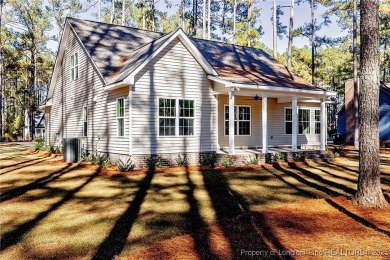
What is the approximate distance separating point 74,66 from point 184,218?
14.1 meters

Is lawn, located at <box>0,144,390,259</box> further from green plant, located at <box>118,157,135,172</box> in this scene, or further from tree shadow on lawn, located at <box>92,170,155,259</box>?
green plant, located at <box>118,157,135,172</box>

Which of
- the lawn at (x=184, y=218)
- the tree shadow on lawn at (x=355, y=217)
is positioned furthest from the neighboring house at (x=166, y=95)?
the tree shadow on lawn at (x=355, y=217)

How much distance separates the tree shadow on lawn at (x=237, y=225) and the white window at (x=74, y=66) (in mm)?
11736

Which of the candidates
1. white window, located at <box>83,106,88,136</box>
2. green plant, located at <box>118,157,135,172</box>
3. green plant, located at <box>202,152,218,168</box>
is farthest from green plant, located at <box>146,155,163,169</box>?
white window, located at <box>83,106,88,136</box>

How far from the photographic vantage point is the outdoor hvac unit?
47.0 ft

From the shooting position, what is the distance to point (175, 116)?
43.6 feet

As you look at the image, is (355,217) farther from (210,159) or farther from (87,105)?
(87,105)

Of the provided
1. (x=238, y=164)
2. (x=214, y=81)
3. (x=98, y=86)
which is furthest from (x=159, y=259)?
(x=98, y=86)

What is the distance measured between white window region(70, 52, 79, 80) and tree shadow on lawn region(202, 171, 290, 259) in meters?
11.7

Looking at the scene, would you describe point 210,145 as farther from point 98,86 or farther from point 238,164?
point 98,86

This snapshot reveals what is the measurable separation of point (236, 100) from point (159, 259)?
44.4ft

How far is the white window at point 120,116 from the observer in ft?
42.0

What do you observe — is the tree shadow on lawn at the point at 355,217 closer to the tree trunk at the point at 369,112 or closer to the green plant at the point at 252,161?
the tree trunk at the point at 369,112

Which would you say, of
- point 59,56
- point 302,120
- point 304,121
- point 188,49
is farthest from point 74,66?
point 304,121
